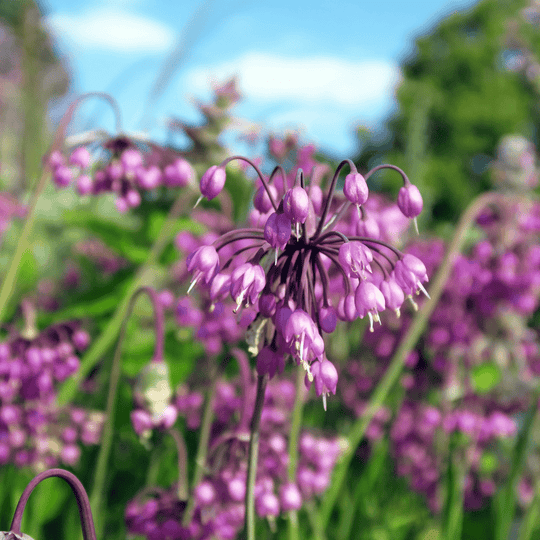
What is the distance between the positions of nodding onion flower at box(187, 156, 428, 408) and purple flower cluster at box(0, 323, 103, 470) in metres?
1.12

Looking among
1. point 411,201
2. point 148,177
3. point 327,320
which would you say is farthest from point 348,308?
point 148,177

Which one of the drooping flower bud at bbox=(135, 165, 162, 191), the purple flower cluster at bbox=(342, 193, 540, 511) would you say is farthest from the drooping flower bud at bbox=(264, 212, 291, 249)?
the purple flower cluster at bbox=(342, 193, 540, 511)

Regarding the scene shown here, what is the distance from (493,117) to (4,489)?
26536 mm

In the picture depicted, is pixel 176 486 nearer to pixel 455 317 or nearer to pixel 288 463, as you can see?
pixel 288 463

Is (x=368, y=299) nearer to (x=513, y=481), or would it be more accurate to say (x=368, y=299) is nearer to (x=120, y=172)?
(x=120, y=172)

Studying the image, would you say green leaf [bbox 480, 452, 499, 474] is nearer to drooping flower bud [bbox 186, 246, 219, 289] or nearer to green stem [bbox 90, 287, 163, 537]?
green stem [bbox 90, 287, 163, 537]

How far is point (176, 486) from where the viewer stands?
174 centimetres

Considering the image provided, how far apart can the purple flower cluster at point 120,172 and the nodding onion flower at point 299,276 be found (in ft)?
2.96

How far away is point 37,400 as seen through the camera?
214cm

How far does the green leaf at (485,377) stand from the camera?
3.10 meters

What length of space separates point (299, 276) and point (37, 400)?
1.44 meters

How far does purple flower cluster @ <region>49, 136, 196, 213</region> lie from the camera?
1964 millimetres

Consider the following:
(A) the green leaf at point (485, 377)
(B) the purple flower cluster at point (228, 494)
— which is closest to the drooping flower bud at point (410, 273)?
(B) the purple flower cluster at point (228, 494)

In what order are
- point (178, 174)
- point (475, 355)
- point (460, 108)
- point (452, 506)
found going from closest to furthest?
point (178, 174) → point (452, 506) → point (475, 355) → point (460, 108)
